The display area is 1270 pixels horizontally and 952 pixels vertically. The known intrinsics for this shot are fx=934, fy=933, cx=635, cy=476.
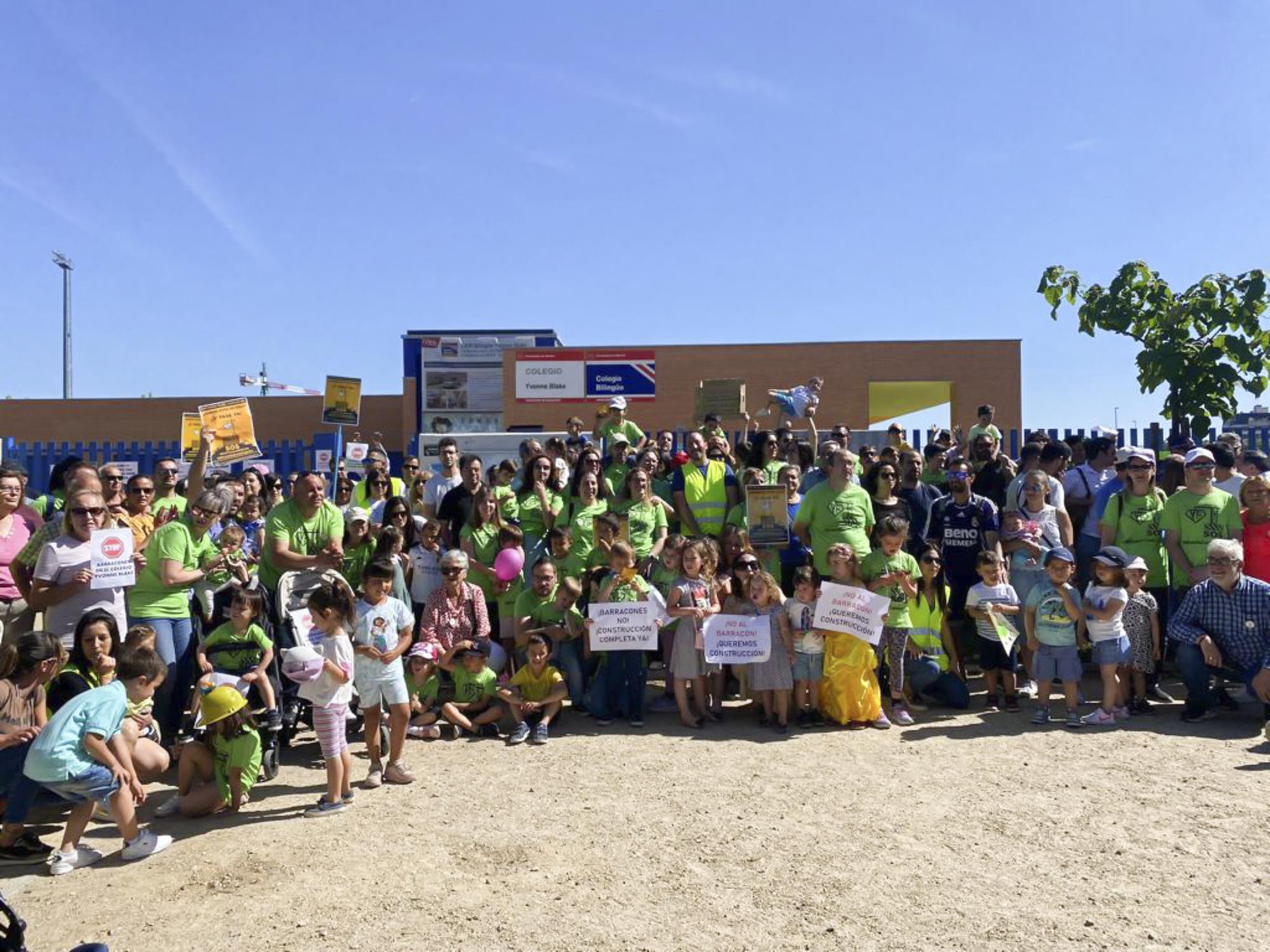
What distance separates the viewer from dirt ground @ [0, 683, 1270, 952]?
159 inches

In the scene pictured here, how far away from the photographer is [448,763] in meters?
6.65

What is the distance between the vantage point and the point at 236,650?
→ 21.2ft

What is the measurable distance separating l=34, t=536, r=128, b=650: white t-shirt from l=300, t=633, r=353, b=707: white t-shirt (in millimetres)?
1421

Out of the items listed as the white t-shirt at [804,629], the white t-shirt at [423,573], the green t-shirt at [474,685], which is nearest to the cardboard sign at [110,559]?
the white t-shirt at [423,573]

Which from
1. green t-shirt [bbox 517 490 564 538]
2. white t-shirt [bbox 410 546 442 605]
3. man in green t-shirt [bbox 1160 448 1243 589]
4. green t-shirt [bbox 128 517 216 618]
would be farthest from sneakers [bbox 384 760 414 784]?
man in green t-shirt [bbox 1160 448 1243 589]

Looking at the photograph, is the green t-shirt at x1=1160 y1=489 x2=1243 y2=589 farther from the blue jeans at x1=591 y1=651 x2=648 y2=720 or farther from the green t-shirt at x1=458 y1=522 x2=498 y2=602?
the green t-shirt at x1=458 y1=522 x2=498 y2=602

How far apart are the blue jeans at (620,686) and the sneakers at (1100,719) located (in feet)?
11.5

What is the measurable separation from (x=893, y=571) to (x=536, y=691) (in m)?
3.10

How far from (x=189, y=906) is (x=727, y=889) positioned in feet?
8.23

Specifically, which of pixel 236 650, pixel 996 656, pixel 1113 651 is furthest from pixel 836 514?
pixel 236 650

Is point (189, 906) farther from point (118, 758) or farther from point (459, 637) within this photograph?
point (459, 637)

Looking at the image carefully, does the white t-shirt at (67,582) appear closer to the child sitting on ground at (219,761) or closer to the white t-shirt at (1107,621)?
the child sitting on ground at (219,761)

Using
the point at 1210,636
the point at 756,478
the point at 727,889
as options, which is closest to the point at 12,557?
the point at 727,889

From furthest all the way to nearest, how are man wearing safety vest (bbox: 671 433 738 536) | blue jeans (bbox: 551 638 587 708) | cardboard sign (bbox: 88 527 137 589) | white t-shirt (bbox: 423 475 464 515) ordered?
white t-shirt (bbox: 423 475 464 515) → man wearing safety vest (bbox: 671 433 738 536) → blue jeans (bbox: 551 638 587 708) → cardboard sign (bbox: 88 527 137 589)
